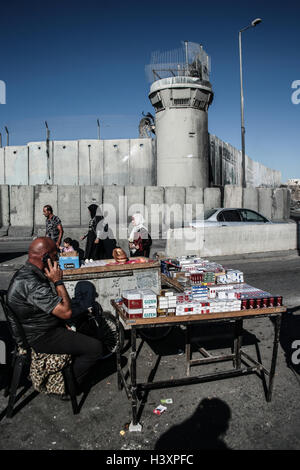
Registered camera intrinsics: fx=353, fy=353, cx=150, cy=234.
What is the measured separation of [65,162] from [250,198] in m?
13.0

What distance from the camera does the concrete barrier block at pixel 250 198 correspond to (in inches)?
862

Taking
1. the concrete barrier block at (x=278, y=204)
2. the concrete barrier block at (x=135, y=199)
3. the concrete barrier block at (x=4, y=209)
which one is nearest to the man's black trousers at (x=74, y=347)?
the concrete barrier block at (x=4, y=209)

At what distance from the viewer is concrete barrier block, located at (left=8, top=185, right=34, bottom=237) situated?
712 inches

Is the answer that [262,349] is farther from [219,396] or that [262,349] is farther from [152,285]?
[152,285]

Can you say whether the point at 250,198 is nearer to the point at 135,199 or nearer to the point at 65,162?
the point at 135,199

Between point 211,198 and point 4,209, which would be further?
point 211,198

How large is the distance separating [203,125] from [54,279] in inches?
882

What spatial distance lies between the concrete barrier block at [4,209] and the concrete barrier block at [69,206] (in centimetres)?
258

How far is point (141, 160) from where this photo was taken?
25031 mm

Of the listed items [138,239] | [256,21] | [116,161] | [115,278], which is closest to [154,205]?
[116,161]

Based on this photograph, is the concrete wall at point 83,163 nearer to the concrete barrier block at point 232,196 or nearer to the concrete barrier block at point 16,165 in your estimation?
the concrete barrier block at point 16,165

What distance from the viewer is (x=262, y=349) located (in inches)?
213

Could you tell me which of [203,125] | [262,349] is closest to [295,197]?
[203,125]

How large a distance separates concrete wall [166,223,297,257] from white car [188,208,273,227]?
499mm
